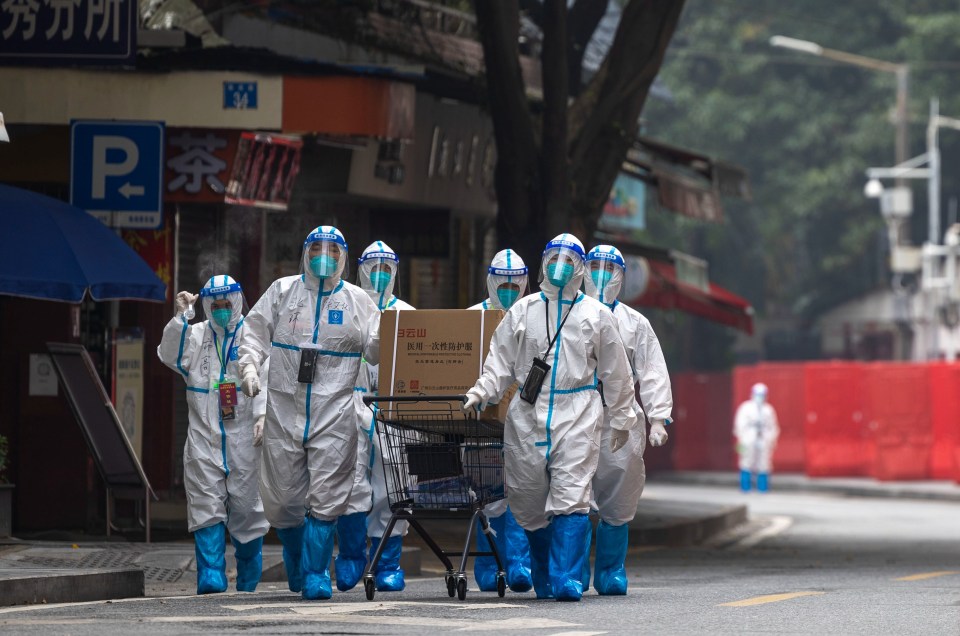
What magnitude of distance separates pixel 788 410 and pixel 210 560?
24.1 meters

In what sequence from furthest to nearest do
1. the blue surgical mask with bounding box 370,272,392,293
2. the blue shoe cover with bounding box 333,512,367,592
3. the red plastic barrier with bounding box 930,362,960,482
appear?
the red plastic barrier with bounding box 930,362,960,482 < the blue surgical mask with bounding box 370,272,392,293 < the blue shoe cover with bounding box 333,512,367,592

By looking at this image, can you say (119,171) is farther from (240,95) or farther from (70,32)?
(240,95)

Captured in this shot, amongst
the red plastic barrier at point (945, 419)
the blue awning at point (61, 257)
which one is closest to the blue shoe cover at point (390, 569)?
the blue awning at point (61, 257)

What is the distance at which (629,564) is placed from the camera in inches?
605

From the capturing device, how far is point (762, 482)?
30297 millimetres

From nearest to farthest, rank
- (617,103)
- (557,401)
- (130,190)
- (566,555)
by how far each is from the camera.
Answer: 1. (566,555)
2. (557,401)
3. (130,190)
4. (617,103)

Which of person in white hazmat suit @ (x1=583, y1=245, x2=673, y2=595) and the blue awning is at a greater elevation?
the blue awning

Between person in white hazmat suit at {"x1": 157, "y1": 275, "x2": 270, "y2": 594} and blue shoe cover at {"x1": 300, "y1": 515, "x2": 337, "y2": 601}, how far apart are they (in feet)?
2.34

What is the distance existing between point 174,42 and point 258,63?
67 cm

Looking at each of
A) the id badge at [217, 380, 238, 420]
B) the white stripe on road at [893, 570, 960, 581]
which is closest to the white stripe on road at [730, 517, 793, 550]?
the white stripe on road at [893, 570, 960, 581]

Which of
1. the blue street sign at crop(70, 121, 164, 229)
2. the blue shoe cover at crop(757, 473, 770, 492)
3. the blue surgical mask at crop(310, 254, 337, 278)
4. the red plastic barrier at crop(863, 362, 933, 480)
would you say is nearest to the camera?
the blue surgical mask at crop(310, 254, 337, 278)

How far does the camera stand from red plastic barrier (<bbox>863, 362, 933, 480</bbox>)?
3114 centimetres

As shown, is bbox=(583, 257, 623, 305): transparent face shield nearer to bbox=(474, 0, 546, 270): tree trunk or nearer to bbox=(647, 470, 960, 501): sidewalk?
bbox=(474, 0, 546, 270): tree trunk

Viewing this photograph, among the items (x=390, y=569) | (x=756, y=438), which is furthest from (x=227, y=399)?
(x=756, y=438)
